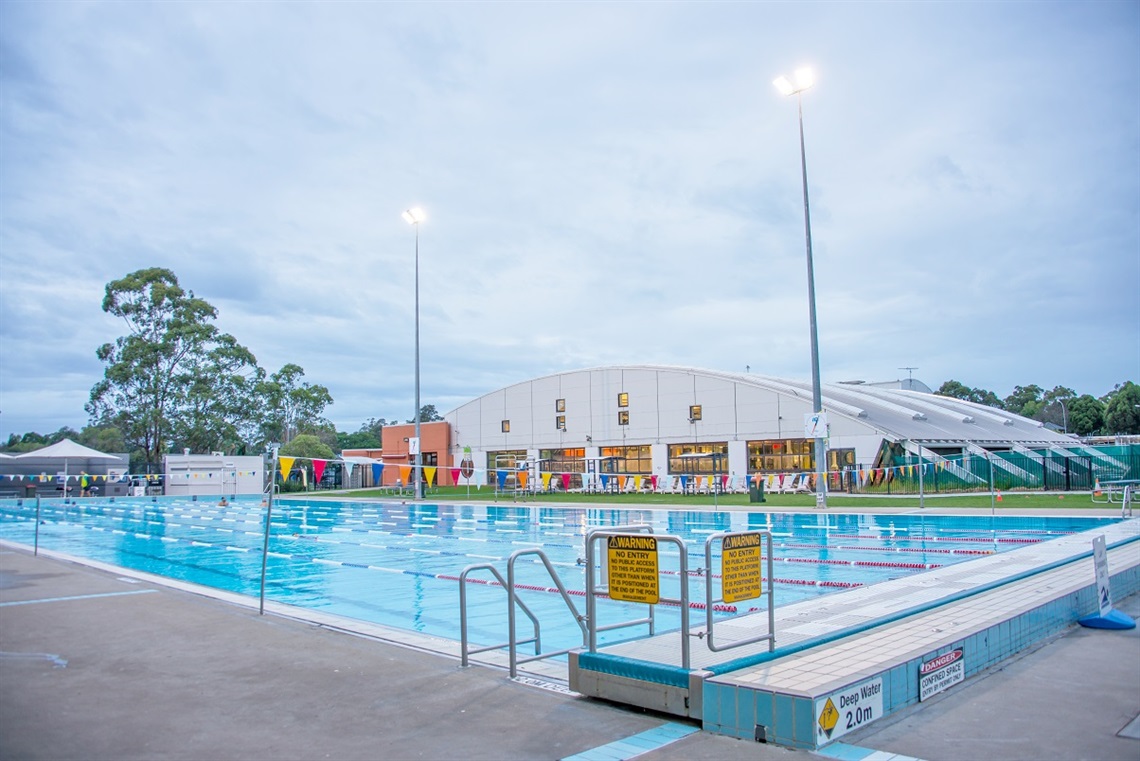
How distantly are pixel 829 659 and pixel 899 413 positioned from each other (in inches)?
1633

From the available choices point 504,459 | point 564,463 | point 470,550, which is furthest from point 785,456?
point 470,550

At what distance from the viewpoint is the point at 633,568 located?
6.30 meters

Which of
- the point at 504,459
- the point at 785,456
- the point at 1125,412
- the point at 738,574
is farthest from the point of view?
the point at 1125,412

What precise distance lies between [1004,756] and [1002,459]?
3356 cm

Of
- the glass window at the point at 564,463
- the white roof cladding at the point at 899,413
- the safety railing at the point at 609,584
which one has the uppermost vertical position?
the white roof cladding at the point at 899,413

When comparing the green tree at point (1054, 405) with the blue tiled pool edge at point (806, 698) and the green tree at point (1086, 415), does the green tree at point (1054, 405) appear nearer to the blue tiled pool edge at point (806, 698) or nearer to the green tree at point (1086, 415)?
the green tree at point (1086, 415)

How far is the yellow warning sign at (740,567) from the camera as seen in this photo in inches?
234

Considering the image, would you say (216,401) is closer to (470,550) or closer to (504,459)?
(504,459)

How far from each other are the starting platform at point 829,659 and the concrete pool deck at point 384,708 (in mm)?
120

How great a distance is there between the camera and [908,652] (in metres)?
5.93

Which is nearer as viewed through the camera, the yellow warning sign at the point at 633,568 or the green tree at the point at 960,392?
the yellow warning sign at the point at 633,568

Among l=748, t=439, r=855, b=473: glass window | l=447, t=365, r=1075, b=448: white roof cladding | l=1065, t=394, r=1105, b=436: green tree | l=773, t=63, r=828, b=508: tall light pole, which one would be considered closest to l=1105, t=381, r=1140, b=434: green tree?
l=1065, t=394, r=1105, b=436: green tree

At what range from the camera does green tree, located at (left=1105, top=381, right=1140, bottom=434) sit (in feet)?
240

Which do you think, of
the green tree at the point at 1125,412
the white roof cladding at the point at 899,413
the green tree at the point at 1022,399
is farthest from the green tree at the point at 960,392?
the white roof cladding at the point at 899,413
